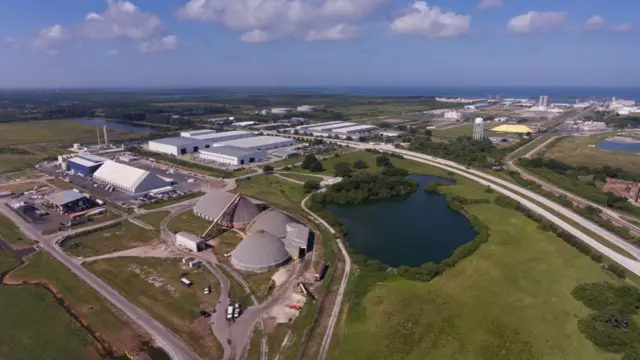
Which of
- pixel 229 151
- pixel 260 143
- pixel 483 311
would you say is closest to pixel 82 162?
pixel 229 151

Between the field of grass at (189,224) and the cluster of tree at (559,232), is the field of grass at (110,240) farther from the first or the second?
the cluster of tree at (559,232)

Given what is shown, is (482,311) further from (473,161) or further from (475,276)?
(473,161)

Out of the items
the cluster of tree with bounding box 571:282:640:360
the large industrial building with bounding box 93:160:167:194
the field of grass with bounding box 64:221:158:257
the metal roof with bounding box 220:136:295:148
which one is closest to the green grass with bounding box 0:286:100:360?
the field of grass with bounding box 64:221:158:257

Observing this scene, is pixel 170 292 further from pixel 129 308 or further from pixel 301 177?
pixel 301 177

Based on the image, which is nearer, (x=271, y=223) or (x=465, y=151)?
(x=271, y=223)

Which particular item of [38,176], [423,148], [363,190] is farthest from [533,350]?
[38,176]

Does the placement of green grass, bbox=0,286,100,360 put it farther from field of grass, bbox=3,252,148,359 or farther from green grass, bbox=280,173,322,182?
green grass, bbox=280,173,322,182
